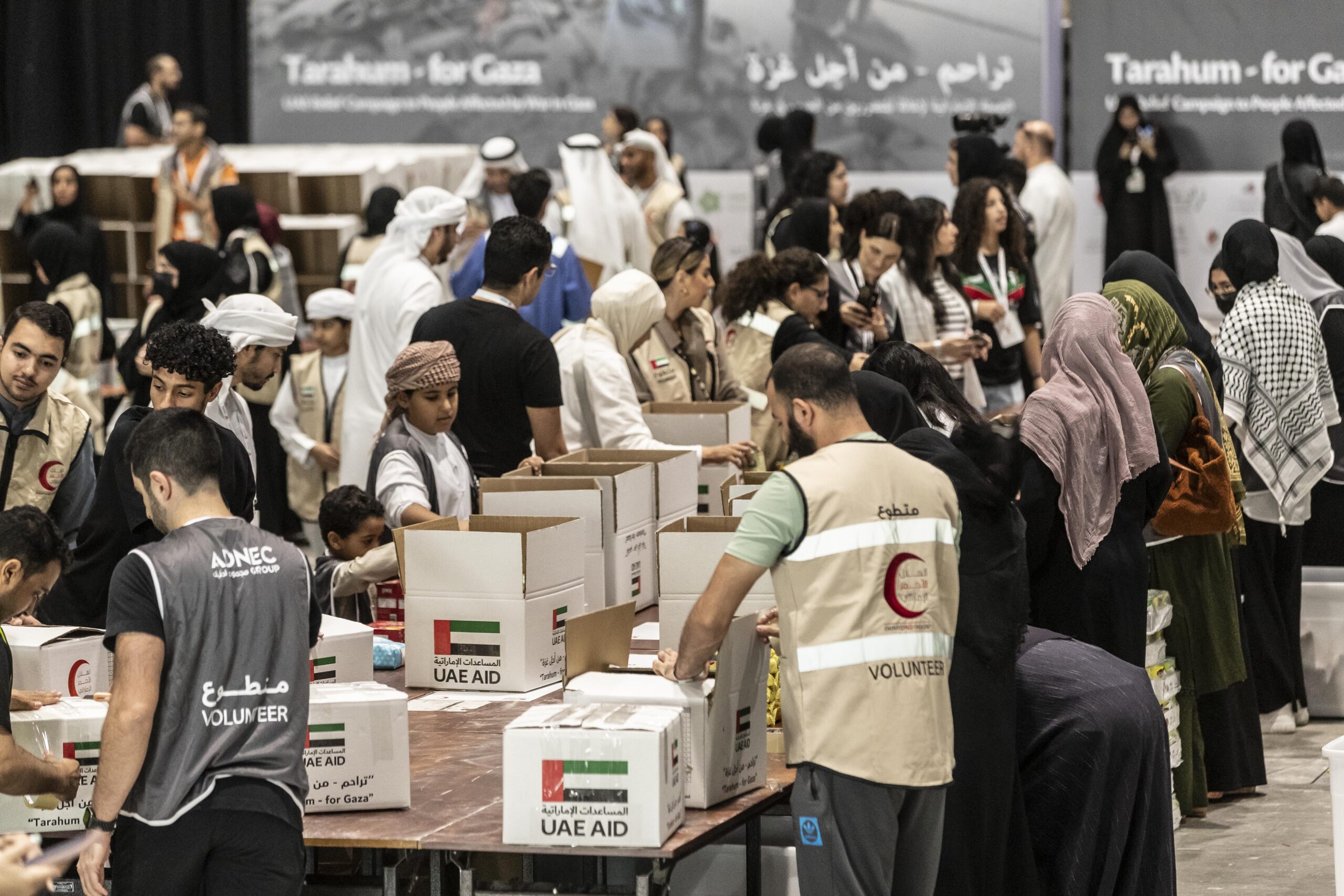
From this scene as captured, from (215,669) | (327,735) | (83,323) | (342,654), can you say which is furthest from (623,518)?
(83,323)

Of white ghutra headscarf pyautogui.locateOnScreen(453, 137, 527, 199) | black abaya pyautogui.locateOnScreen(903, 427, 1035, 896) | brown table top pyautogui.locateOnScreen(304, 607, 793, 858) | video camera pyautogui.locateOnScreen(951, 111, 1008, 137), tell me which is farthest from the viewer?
video camera pyautogui.locateOnScreen(951, 111, 1008, 137)

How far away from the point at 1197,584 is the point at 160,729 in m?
3.42

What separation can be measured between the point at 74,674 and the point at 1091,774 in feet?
7.51

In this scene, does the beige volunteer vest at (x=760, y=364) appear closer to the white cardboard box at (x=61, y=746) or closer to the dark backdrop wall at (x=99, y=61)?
the white cardboard box at (x=61, y=746)

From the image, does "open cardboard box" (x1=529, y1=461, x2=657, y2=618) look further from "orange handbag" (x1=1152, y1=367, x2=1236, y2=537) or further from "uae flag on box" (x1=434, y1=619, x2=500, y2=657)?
"orange handbag" (x1=1152, y1=367, x2=1236, y2=537)

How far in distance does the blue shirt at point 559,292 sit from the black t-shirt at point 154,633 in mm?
4236

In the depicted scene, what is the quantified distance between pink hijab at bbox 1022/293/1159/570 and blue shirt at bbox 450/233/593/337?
9.43 feet

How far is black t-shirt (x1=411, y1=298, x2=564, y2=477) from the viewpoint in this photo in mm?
5422

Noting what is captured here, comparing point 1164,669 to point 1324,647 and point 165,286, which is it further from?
point 165,286

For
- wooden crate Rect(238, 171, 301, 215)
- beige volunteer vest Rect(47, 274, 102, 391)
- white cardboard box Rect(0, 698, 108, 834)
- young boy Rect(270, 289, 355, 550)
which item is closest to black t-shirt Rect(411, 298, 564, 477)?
young boy Rect(270, 289, 355, 550)

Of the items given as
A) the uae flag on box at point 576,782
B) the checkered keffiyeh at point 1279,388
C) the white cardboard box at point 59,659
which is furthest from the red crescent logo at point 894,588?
the checkered keffiyeh at point 1279,388

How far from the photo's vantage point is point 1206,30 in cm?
1149

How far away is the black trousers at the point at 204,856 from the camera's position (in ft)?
10.0

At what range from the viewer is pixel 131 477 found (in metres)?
A: 4.02
